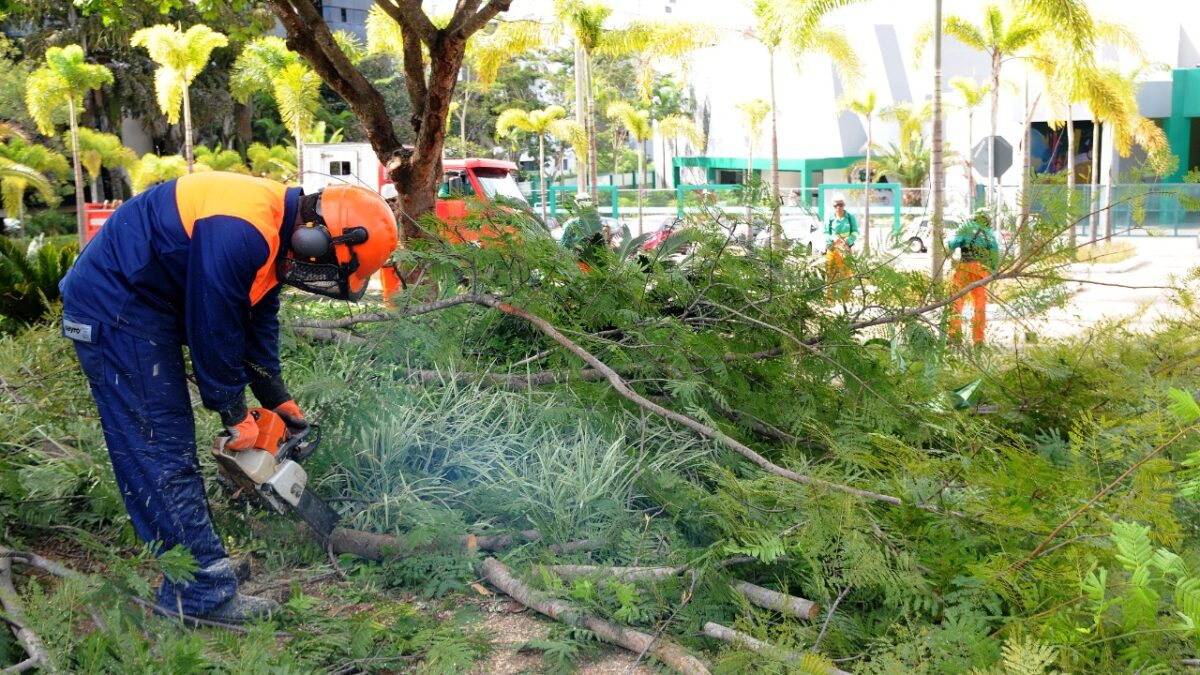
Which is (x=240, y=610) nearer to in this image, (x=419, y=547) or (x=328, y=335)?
(x=419, y=547)

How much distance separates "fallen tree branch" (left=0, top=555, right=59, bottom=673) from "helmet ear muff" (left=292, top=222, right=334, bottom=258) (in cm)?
140

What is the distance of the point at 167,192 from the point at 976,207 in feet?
11.4

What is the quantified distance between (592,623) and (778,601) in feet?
2.11

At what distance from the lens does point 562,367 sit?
473cm

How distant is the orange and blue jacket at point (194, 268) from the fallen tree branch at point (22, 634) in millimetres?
827

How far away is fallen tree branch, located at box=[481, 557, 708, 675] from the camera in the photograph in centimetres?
310

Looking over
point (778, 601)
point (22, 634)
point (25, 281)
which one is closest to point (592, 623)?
point (778, 601)

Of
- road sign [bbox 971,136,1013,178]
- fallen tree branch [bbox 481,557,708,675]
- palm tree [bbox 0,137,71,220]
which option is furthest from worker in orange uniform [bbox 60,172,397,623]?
road sign [bbox 971,136,1013,178]

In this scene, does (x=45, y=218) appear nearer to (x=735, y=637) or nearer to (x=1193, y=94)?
(x=735, y=637)

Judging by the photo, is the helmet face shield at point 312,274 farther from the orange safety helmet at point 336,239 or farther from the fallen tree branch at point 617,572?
the fallen tree branch at point 617,572

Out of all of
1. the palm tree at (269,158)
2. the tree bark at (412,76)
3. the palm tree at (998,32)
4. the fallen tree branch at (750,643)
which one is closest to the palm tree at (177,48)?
the palm tree at (269,158)

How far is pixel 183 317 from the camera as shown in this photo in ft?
11.4

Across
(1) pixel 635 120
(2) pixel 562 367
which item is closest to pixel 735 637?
(2) pixel 562 367

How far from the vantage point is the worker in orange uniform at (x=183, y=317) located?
3.25m
